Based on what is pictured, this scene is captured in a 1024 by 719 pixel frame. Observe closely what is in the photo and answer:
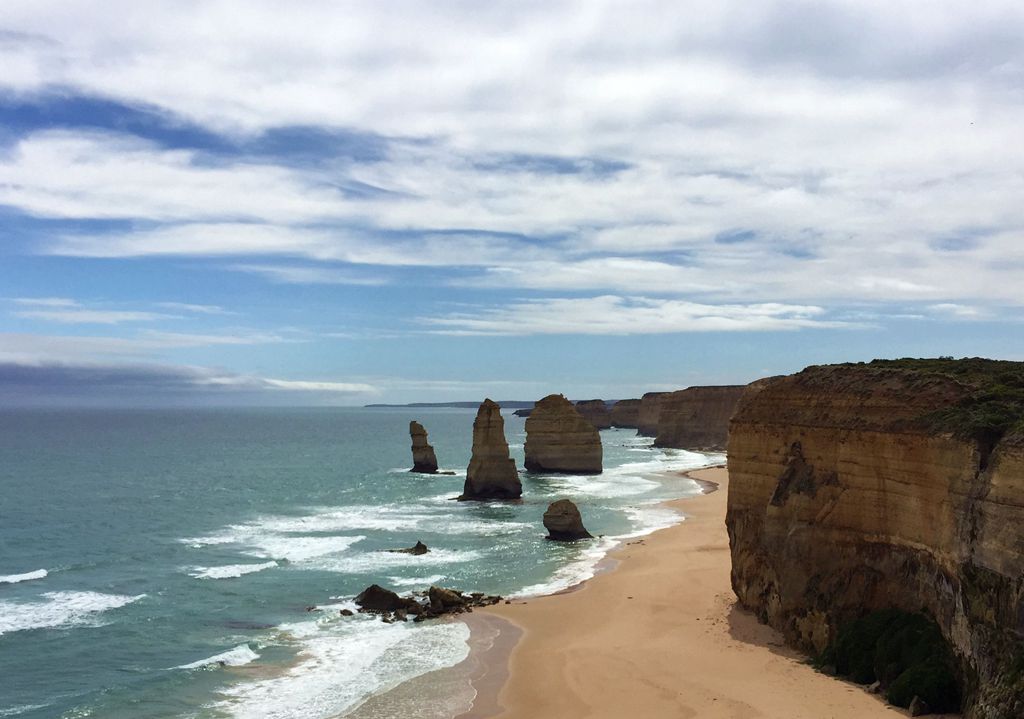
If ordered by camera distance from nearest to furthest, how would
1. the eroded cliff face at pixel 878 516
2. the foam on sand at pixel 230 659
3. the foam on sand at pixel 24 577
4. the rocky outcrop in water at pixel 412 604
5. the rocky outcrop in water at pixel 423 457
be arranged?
the eroded cliff face at pixel 878 516, the foam on sand at pixel 230 659, the rocky outcrop in water at pixel 412 604, the foam on sand at pixel 24 577, the rocky outcrop in water at pixel 423 457

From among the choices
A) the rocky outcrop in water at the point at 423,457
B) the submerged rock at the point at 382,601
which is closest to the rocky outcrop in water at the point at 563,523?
the submerged rock at the point at 382,601

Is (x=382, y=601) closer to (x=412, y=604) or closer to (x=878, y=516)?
(x=412, y=604)

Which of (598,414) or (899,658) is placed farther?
(598,414)

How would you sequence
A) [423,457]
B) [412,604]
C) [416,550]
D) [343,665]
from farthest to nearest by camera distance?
[423,457] → [416,550] → [412,604] → [343,665]

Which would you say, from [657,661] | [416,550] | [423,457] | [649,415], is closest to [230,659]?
[657,661]

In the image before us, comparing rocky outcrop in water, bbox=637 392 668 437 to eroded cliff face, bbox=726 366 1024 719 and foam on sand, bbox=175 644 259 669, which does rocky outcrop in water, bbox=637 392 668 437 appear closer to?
eroded cliff face, bbox=726 366 1024 719

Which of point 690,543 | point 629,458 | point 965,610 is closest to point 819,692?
point 965,610

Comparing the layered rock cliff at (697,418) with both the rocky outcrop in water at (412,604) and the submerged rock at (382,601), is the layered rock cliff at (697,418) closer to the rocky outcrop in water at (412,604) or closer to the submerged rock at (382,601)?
the rocky outcrop in water at (412,604)
